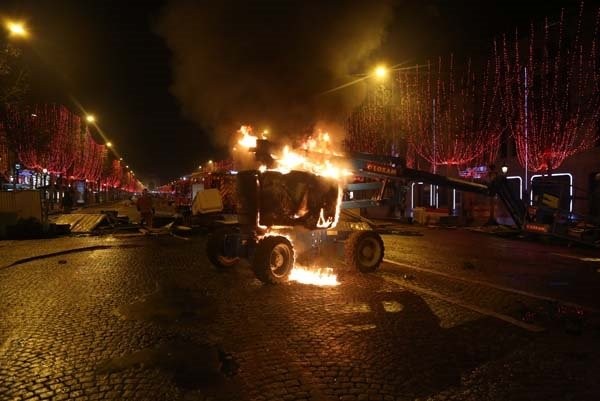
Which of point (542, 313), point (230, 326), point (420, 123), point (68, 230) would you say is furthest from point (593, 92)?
point (68, 230)

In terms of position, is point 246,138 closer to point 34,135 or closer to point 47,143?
point 34,135

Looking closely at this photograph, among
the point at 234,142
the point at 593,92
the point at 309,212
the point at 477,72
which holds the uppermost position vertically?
the point at 477,72

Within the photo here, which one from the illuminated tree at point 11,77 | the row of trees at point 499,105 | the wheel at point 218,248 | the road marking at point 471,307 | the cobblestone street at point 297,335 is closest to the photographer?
Result: the cobblestone street at point 297,335

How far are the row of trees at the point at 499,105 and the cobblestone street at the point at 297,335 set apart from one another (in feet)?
46.9

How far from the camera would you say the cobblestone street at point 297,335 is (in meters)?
4.24

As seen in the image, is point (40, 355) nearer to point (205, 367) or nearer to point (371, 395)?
point (205, 367)

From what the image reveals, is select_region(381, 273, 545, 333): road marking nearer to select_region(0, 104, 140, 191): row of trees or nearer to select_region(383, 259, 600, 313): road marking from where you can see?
select_region(383, 259, 600, 313): road marking

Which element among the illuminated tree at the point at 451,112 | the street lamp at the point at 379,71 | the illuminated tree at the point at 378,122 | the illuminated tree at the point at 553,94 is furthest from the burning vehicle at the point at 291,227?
the illuminated tree at the point at 378,122

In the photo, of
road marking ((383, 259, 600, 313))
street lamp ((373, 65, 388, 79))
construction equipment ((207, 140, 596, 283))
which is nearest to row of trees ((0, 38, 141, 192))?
construction equipment ((207, 140, 596, 283))

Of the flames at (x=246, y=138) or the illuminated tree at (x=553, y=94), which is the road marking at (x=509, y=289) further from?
the illuminated tree at (x=553, y=94)

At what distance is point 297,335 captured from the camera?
18.6 ft

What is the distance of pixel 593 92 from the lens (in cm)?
2048

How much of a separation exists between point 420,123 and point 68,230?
20.7m

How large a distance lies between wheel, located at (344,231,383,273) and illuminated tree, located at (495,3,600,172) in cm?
1544
